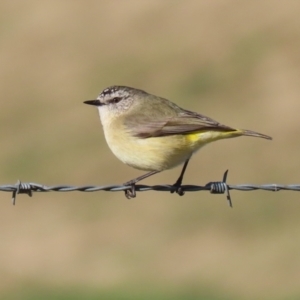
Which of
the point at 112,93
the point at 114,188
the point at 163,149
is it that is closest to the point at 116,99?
the point at 112,93

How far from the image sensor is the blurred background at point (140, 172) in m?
15.4

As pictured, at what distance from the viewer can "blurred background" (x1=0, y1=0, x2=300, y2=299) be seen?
15367mm

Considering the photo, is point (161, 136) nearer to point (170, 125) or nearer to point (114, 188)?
point (170, 125)

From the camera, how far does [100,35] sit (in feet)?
101

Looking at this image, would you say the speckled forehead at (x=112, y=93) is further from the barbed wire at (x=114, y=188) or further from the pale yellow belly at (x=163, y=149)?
the barbed wire at (x=114, y=188)

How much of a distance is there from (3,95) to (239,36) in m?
7.71

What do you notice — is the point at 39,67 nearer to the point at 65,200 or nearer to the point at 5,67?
the point at 5,67

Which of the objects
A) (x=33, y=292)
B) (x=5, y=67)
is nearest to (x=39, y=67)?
(x=5, y=67)

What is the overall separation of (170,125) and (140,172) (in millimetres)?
11164

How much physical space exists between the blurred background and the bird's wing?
626 centimetres

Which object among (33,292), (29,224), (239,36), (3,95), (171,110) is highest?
(239,36)

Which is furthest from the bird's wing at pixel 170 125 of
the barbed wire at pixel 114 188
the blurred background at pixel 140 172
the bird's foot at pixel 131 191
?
the blurred background at pixel 140 172

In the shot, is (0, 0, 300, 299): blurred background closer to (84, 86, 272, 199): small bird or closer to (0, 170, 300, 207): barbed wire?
(84, 86, 272, 199): small bird

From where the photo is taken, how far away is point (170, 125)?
8.65 metres
